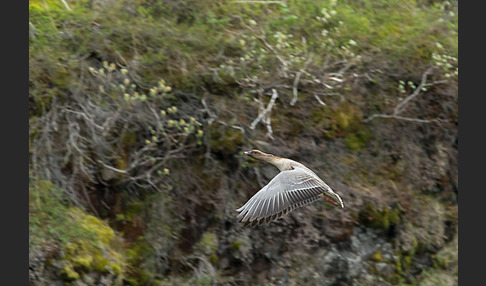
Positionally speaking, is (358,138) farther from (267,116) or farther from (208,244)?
(208,244)

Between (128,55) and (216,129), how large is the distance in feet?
3.54

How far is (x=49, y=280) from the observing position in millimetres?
6227

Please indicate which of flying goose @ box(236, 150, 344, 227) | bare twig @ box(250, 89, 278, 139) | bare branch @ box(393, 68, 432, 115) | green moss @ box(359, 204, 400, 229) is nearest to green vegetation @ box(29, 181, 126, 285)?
flying goose @ box(236, 150, 344, 227)

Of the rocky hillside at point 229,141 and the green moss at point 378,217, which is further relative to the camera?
the green moss at point 378,217

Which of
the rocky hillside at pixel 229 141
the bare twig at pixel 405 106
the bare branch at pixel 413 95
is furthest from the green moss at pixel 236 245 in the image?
the bare branch at pixel 413 95

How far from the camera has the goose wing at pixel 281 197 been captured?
5.38 metres

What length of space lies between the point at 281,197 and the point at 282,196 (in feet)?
0.05

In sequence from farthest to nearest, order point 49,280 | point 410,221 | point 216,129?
point 410,221
point 216,129
point 49,280

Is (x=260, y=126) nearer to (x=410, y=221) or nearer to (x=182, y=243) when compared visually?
(x=182, y=243)

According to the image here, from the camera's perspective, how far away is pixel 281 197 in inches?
217

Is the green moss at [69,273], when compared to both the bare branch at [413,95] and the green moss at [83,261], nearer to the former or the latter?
the green moss at [83,261]

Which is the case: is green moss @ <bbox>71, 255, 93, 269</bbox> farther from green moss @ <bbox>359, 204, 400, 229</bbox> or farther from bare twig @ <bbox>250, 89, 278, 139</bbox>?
green moss @ <bbox>359, 204, 400, 229</bbox>

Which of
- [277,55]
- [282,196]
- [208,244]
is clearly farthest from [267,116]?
[282,196]

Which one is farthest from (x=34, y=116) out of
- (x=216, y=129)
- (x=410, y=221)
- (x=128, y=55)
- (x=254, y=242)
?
(x=410, y=221)
